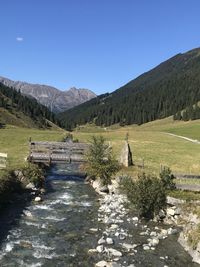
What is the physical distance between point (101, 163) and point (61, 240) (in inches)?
689

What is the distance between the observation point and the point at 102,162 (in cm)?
4166

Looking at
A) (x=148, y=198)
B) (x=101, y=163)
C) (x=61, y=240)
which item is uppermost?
(x=101, y=163)

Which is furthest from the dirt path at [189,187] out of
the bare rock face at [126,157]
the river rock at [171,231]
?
the bare rock face at [126,157]

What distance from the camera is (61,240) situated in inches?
969

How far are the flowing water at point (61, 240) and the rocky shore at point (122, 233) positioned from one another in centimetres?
32

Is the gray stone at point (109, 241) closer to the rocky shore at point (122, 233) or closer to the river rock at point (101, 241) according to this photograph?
the rocky shore at point (122, 233)

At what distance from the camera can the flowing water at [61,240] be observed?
69.9 feet

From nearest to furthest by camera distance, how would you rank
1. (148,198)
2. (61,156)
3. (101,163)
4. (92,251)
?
(92,251) < (148,198) < (101,163) < (61,156)

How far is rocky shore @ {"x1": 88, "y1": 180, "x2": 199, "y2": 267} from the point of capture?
21828 millimetres

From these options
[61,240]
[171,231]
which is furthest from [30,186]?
[171,231]

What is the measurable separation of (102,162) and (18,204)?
11974mm

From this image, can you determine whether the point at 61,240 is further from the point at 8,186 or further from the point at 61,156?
the point at 61,156

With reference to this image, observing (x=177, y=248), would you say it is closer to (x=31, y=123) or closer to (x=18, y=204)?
(x=18, y=204)

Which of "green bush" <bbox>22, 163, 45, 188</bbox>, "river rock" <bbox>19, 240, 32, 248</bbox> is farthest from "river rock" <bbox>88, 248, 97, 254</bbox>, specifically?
"green bush" <bbox>22, 163, 45, 188</bbox>
